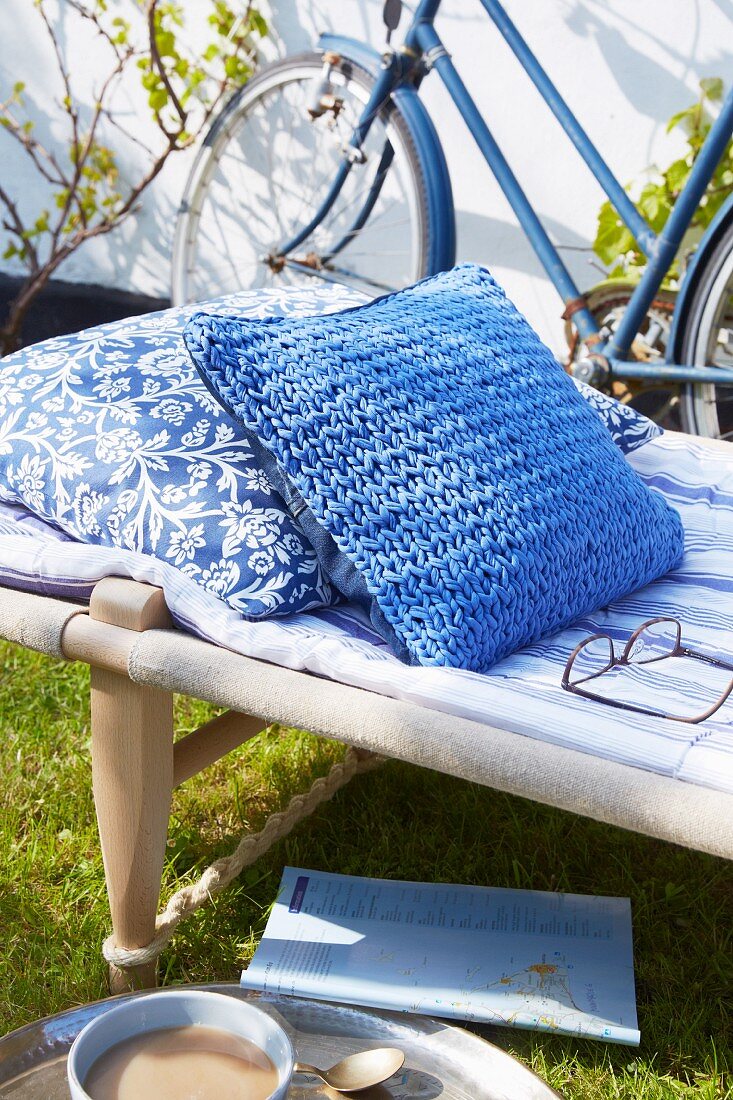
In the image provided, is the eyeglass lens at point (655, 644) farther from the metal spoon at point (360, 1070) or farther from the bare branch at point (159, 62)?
the bare branch at point (159, 62)

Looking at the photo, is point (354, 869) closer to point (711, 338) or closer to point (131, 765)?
point (131, 765)

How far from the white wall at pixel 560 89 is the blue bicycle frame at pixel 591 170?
20 cm

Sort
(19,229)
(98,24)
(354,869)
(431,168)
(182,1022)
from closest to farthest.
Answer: (182,1022) → (354,869) → (431,168) → (98,24) → (19,229)

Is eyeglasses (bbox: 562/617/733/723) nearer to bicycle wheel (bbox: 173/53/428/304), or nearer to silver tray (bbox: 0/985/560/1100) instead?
silver tray (bbox: 0/985/560/1100)

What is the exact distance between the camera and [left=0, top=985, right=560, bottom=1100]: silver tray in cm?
62

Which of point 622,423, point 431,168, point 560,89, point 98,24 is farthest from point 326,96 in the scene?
point 622,423

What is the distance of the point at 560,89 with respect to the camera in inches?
107

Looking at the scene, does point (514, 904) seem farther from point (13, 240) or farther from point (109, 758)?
point (13, 240)

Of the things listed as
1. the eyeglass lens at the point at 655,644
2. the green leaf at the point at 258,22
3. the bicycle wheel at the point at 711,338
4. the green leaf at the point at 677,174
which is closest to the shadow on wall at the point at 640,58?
the green leaf at the point at 677,174

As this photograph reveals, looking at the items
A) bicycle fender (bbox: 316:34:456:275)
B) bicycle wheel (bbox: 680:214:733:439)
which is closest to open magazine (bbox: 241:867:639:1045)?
bicycle wheel (bbox: 680:214:733:439)

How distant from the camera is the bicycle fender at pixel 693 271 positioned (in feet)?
6.95

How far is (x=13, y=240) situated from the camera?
371 cm

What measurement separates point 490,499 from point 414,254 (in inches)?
57.3

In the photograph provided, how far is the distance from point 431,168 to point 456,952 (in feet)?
5.61
